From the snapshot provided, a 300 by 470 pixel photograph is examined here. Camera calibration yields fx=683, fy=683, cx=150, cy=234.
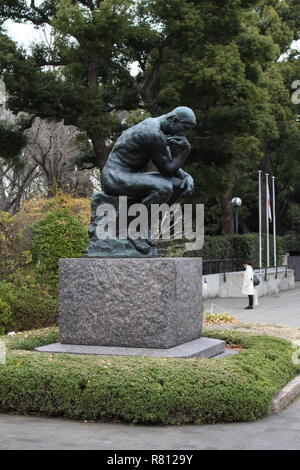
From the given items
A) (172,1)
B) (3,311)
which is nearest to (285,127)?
(172,1)

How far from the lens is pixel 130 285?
840 cm

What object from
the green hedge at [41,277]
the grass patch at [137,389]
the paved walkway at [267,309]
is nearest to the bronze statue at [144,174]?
the grass patch at [137,389]

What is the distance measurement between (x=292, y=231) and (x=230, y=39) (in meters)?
24.0

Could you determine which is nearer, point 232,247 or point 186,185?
point 186,185

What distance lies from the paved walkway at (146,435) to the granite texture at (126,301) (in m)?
1.79

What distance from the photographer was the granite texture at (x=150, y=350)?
323 inches

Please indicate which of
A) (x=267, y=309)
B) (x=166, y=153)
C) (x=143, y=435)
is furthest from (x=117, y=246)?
(x=267, y=309)

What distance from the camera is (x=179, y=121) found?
9.00 meters

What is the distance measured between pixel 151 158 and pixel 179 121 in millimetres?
635

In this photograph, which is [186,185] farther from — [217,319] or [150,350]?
[217,319]

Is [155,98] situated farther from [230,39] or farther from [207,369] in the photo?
[207,369]

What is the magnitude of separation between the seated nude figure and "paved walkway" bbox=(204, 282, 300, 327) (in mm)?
7740

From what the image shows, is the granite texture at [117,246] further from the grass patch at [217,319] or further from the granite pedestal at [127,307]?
the grass patch at [217,319]

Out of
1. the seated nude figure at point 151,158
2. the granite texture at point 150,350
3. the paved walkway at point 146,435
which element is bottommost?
the paved walkway at point 146,435
